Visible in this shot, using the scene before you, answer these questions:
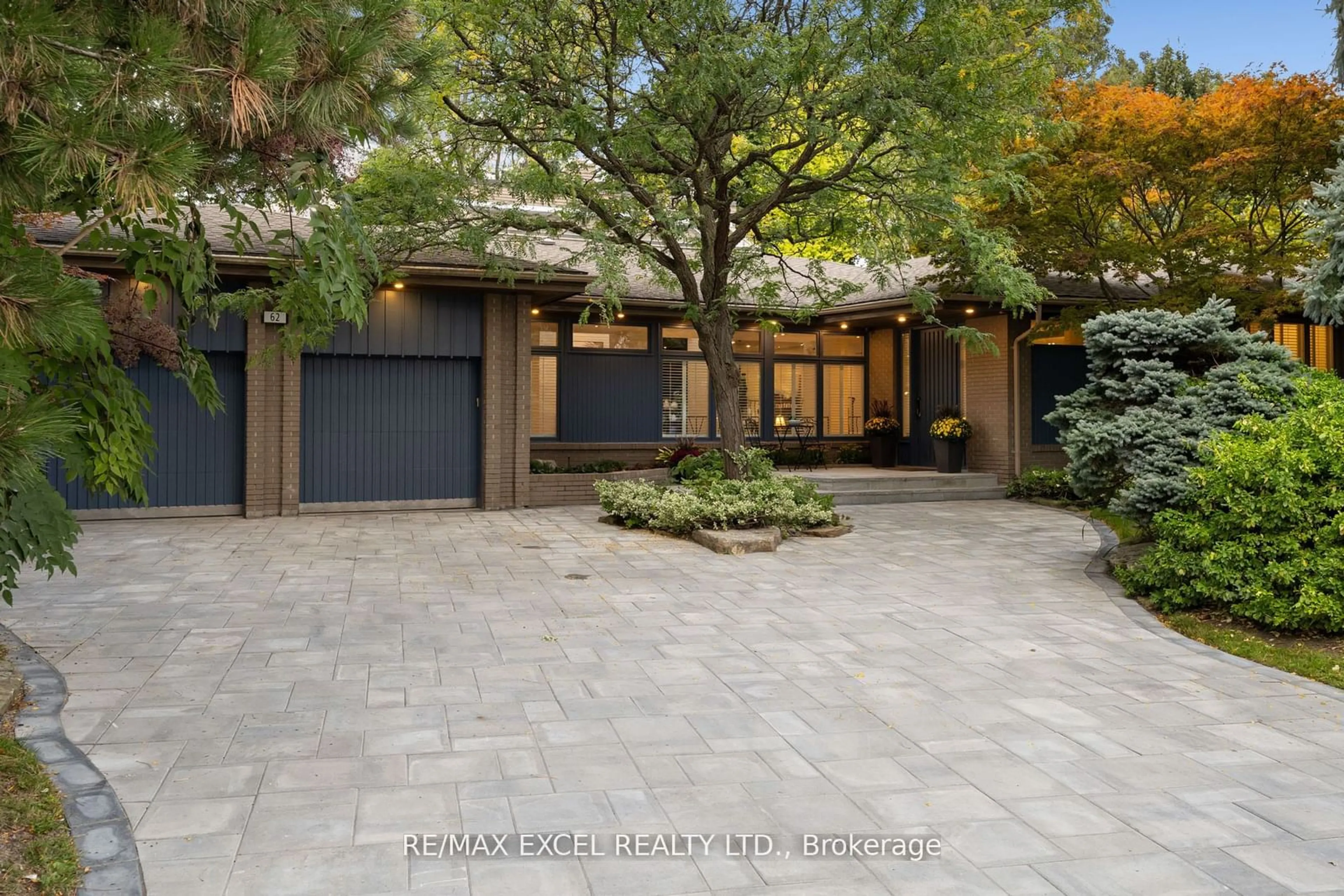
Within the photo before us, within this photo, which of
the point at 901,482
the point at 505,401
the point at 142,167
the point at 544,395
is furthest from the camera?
the point at 544,395

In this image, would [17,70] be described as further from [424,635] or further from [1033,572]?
[1033,572]

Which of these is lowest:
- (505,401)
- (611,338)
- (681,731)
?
(681,731)

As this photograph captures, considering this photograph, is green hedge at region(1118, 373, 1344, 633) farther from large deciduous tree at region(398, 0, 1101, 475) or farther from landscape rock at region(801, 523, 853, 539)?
landscape rock at region(801, 523, 853, 539)

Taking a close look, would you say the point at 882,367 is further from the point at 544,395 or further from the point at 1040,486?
the point at 544,395

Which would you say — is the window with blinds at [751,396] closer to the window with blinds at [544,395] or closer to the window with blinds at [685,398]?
the window with blinds at [685,398]

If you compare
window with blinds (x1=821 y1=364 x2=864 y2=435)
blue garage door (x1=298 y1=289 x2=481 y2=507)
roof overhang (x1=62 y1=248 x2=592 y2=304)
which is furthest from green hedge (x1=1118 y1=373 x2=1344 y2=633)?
window with blinds (x1=821 y1=364 x2=864 y2=435)

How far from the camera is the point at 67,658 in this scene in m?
5.14

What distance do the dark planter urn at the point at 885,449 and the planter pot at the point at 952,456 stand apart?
1517 millimetres

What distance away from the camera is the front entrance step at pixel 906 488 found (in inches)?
553

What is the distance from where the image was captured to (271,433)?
12.2 meters

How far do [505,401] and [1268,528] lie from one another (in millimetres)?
9574

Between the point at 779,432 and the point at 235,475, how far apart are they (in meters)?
8.97

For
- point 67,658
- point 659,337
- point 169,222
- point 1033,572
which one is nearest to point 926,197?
point 1033,572

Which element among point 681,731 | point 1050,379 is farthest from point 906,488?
point 681,731
